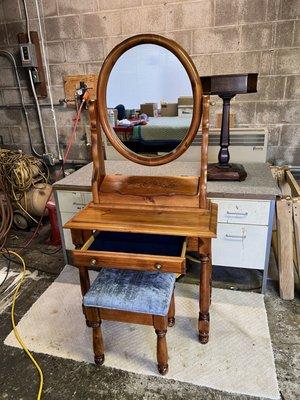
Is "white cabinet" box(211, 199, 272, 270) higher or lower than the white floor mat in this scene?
higher

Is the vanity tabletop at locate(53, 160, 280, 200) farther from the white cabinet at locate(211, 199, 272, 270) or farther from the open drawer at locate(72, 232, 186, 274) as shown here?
the open drawer at locate(72, 232, 186, 274)

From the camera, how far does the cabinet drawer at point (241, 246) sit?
1.58m

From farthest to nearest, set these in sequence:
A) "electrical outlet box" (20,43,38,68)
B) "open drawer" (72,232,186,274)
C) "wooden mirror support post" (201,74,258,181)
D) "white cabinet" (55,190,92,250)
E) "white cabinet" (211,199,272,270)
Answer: "electrical outlet box" (20,43,38,68), "white cabinet" (55,190,92,250), "white cabinet" (211,199,272,270), "wooden mirror support post" (201,74,258,181), "open drawer" (72,232,186,274)

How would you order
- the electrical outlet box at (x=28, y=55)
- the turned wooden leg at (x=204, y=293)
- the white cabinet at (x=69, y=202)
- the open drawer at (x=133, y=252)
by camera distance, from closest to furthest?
the open drawer at (x=133, y=252) → the turned wooden leg at (x=204, y=293) → the white cabinet at (x=69, y=202) → the electrical outlet box at (x=28, y=55)

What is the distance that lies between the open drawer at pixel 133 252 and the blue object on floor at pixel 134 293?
0.36 feet

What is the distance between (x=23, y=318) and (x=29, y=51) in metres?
1.89

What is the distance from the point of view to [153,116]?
140 cm

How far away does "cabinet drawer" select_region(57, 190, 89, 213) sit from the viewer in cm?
179

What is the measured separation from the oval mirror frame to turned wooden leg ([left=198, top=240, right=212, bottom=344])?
1.37 feet

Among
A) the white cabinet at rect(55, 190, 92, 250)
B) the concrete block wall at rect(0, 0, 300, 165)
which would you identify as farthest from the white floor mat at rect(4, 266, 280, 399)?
the concrete block wall at rect(0, 0, 300, 165)

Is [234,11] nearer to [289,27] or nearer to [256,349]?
[289,27]

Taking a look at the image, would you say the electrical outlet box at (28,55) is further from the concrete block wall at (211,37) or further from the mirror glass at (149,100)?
the mirror glass at (149,100)

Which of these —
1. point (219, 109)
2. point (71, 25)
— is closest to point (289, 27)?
point (219, 109)

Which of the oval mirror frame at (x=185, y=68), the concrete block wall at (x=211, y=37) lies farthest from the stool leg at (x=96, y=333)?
the concrete block wall at (x=211, y=37)
